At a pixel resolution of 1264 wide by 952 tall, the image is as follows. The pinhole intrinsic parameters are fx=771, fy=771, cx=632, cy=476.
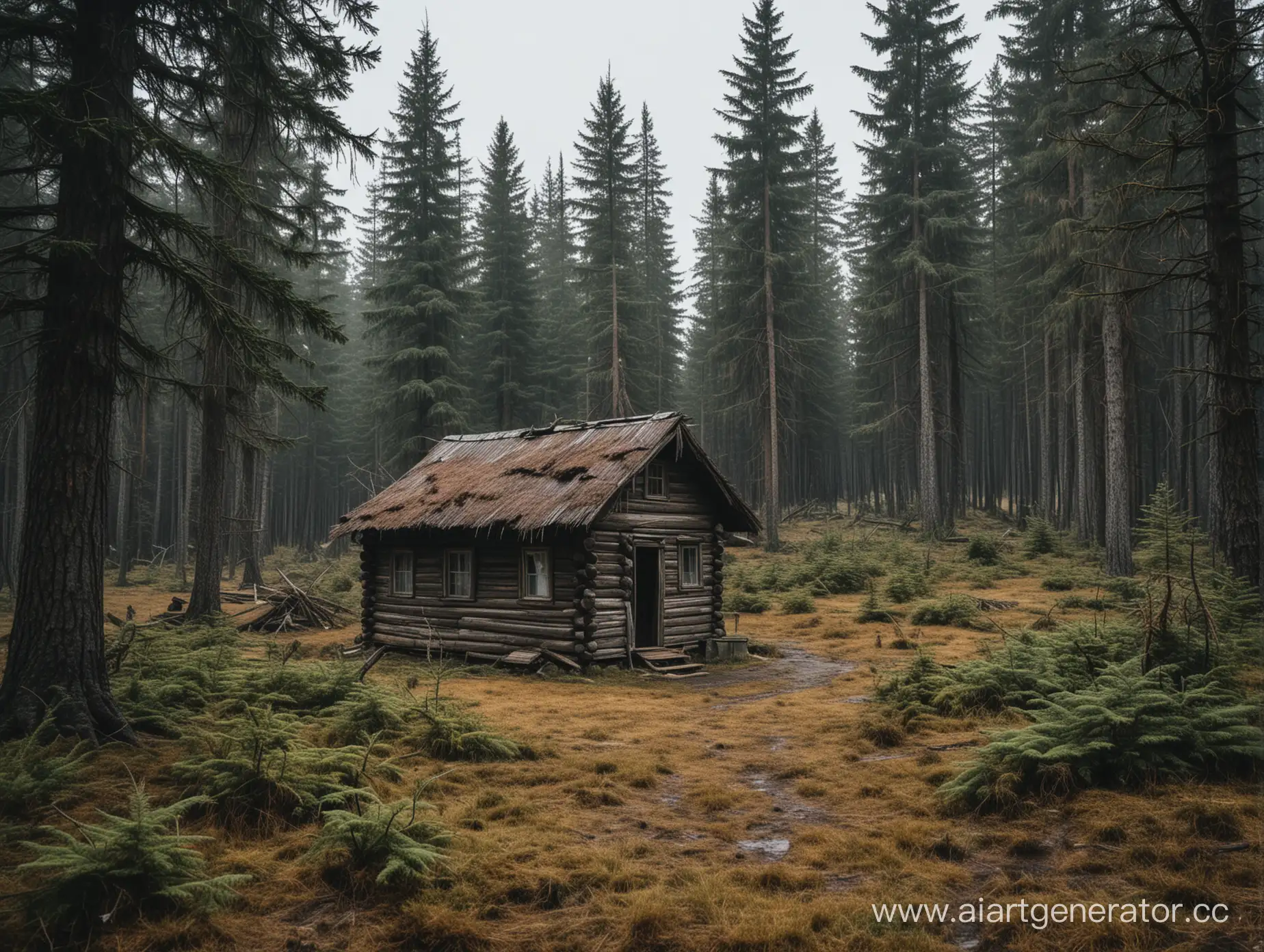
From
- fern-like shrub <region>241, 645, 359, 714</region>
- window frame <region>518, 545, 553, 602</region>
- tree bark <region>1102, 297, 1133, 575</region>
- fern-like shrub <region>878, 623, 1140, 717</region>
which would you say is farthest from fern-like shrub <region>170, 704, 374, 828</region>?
tree bark <region>1102, 297, 1133, 575</region>

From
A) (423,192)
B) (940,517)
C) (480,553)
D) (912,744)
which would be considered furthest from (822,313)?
(912,744)

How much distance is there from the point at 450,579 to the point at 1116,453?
1953cm

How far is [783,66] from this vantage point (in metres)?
33.9

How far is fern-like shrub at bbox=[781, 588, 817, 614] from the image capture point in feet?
80.2

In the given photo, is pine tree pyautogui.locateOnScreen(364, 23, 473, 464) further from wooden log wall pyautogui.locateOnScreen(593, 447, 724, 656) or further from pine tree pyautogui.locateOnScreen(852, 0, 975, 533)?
pine tree pyautogui.locateOnScreen(852, 0, 975, 533)

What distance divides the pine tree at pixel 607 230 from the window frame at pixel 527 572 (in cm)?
2079

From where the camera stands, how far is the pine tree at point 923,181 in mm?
31953

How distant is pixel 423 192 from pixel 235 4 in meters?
25.3

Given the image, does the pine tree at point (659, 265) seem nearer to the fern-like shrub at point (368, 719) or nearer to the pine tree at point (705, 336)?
the pine tree at point (705, 336)

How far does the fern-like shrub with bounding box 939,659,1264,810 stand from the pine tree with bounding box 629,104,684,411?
3933 cm

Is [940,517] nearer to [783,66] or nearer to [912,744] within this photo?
[783,66]

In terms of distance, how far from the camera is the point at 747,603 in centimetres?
2581

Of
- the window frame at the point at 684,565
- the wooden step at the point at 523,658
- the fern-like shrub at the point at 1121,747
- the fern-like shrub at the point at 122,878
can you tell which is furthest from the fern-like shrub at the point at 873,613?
the fern-like shrub at the point at 122,878

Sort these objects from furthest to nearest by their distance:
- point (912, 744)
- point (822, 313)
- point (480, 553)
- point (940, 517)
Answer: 1. point (822, 313)
2. point (940, 517)
3. point (480, 553)
4. point (912, 744)
